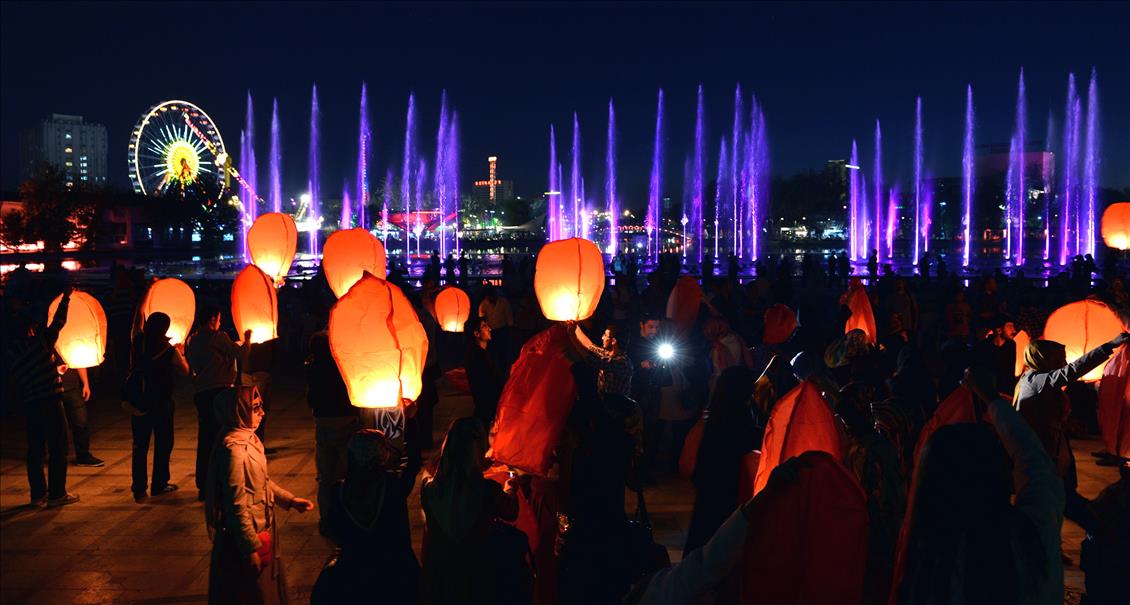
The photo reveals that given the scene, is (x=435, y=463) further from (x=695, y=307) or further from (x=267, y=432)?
(x=267, y=432)

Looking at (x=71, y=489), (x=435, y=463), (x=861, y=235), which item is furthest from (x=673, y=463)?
(x=861, y=235)

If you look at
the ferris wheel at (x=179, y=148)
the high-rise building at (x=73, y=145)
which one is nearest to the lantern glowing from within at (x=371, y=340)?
the ferris wheel at (x=179, y=148)

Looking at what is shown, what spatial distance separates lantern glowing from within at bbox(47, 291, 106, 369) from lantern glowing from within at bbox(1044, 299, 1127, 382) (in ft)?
26.8

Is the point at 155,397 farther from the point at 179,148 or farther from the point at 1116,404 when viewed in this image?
the point at 179,148

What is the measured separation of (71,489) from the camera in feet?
25.1

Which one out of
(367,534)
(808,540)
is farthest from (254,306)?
(808,540)

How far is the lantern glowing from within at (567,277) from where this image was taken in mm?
7891

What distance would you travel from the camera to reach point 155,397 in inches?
278

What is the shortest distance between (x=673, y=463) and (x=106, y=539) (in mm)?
4857

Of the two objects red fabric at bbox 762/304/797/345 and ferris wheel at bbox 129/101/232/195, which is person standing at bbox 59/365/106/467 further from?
ferris wheel at bbox 129/101/232/195

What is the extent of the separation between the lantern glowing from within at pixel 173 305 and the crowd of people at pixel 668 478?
1.11 ft

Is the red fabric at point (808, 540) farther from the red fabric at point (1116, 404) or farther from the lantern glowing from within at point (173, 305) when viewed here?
the lantern glowing from within at point (173, 305)

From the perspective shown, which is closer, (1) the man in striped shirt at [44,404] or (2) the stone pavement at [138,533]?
(2) the stone pavement at [138,533]

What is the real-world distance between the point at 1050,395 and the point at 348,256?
631 centimetres
